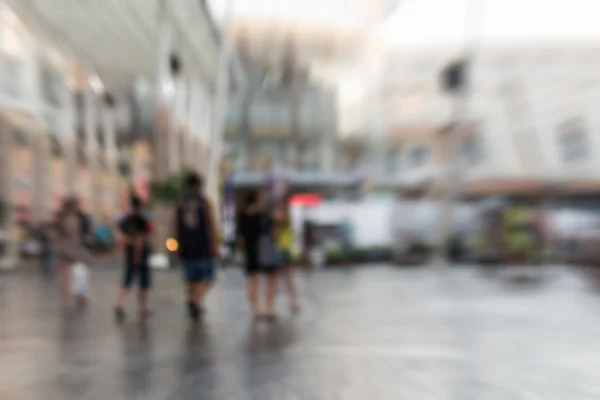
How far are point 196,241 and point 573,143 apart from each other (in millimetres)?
40461

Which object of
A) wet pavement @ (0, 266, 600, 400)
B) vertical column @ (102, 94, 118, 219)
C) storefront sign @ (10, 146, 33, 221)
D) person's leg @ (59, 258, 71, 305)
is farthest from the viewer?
vertical column @ (102, 94, 118, 219)

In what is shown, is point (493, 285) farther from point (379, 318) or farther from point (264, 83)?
point (264, 83)

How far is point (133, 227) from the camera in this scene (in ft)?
33.6

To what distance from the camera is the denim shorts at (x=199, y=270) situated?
977 centimetres

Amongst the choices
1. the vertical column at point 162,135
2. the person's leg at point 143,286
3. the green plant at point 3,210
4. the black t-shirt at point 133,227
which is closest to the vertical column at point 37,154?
the vertical column at point 162,135

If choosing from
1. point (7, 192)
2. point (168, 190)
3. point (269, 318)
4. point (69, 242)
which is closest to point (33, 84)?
point (7, 192)

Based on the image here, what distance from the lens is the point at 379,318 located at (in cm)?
984

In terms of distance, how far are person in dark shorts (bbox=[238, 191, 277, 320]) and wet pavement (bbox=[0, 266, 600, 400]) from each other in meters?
0.34

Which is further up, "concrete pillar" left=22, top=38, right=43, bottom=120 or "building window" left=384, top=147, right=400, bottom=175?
"building window" left=384, top=147, right=400, bottom=175

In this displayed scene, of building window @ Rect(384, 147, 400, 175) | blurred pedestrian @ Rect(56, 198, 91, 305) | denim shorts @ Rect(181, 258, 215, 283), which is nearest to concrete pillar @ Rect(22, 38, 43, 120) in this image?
blurred pedestrian @ Rect(56, 198, 91, 305)

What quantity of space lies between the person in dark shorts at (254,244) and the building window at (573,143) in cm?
3850

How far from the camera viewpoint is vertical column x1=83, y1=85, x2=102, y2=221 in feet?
98.2

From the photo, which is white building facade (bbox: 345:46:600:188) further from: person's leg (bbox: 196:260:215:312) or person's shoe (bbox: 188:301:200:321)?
person's shoe (bbox: 188:301:200:321)

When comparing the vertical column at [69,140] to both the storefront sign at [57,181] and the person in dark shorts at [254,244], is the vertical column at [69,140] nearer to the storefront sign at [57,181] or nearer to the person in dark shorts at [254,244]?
the storefront sign at [57,181]
